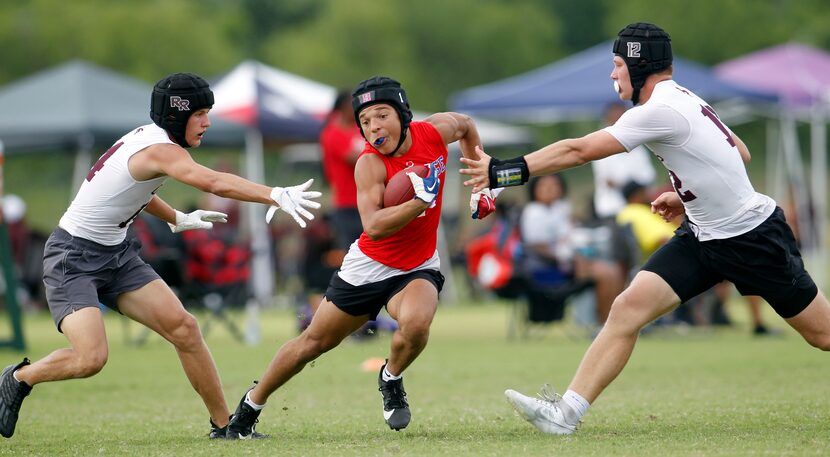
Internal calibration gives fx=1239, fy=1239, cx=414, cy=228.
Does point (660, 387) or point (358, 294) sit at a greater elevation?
point (358, 294)

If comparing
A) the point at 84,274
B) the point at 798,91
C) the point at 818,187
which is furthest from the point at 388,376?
the point at 818,187

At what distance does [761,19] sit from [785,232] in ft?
159

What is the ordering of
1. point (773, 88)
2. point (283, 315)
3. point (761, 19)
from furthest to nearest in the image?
point (761, 19), point (773, 88), point (283, 315)

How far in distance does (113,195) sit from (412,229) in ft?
5.62

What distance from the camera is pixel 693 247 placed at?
273 inches

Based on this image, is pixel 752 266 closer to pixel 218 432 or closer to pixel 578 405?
pixel 578 405

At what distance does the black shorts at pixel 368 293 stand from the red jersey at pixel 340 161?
5.64 meters

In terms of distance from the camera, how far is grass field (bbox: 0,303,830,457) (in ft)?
21.7

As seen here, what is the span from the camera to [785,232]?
22.4ft

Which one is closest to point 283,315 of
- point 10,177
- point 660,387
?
point 660,387

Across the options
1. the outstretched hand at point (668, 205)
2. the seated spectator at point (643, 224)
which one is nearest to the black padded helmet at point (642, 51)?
the outstretched hand at point (668, 205)

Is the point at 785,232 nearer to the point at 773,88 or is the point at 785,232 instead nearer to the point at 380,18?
the point at 773,88

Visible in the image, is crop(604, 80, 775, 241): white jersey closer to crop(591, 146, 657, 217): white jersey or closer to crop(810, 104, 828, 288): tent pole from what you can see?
crop(591, 146, 657, 217): white jersey

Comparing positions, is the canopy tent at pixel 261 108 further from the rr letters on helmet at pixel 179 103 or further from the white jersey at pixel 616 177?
the rr letters on helmet at pixel 179 103
